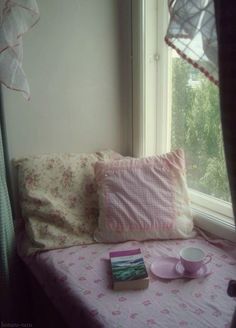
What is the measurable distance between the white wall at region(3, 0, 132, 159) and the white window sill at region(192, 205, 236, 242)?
600 mm

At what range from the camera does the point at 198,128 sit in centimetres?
161

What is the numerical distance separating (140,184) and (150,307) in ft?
1.84

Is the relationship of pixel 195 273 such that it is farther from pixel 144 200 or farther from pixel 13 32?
pixel 13 32

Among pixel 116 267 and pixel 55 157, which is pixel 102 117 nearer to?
pixel 55 157

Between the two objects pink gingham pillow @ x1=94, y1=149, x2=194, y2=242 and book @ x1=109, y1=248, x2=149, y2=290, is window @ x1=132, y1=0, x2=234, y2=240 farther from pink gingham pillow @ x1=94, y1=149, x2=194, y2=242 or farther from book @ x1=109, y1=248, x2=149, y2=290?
book @ x1=109, y1=248, x2=149, y2=290

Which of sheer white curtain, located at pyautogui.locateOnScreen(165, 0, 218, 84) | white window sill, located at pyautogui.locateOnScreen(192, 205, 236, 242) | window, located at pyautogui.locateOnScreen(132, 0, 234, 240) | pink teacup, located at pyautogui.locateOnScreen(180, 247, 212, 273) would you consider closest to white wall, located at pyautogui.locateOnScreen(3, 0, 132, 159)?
window, located at pyautogui.locateOnScreen(132, 0, 234, 240)

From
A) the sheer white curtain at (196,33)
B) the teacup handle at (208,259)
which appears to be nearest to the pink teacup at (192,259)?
the teacup handle at (208,259)

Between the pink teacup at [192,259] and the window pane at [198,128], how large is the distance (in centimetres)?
38

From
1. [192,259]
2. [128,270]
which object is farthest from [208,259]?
[128,270]

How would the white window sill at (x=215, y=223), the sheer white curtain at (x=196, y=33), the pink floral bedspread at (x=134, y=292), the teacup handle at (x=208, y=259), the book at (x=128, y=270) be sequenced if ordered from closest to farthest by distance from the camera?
the sheer white curtain at (x=196, y=33) < the pink floral bedspread at (x=134, y=292) < the book at (x=128, y=270) < the teacup handle at (x=208, y=259) < the white window sill at (x=215, y=223)

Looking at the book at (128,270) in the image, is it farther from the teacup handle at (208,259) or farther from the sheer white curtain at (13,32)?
the sheer white curtain at (13,32)

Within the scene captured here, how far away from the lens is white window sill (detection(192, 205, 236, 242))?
4.52ft

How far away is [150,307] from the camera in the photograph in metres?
1.05

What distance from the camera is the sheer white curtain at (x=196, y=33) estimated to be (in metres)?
0.74
